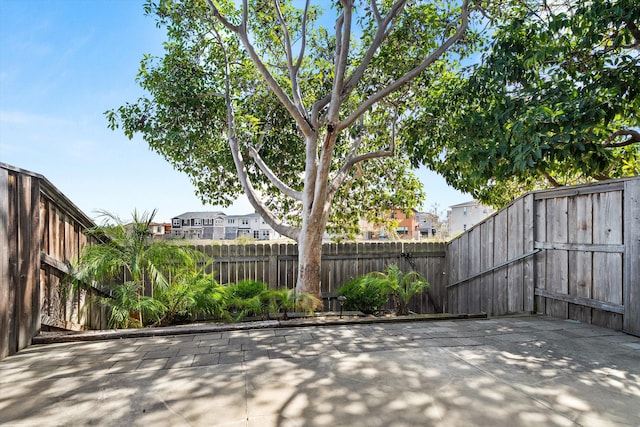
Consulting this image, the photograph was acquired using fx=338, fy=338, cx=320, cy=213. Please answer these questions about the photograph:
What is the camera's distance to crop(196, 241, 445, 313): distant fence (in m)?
6.30

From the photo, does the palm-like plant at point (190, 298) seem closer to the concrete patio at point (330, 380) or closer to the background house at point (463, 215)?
the concrete patio at point (330, 380)

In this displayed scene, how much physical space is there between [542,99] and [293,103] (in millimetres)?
3639

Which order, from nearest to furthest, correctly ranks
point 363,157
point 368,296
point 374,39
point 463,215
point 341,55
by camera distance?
point 341,55 → point 374,39 → point 368,296 → point 363,157 → point 463,215

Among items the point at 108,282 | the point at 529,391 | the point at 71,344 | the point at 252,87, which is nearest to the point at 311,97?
the point at 252,87

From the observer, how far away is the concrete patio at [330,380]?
1.82 meters

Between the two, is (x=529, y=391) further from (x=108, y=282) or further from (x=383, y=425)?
(x=108, y=282)

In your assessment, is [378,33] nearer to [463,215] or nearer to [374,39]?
[374,39]

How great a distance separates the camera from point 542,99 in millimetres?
4285

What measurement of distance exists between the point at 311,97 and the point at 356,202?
2.63 m

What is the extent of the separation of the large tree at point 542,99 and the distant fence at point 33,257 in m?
4.94

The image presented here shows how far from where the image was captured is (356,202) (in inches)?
321

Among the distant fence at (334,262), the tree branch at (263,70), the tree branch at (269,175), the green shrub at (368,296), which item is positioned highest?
the tree branch at (263,70)

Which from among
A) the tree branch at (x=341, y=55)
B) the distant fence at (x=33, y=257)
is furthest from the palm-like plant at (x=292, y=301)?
the tree branch at (x=341, y=55)

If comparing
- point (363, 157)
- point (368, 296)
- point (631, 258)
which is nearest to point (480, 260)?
point (368, 296)
